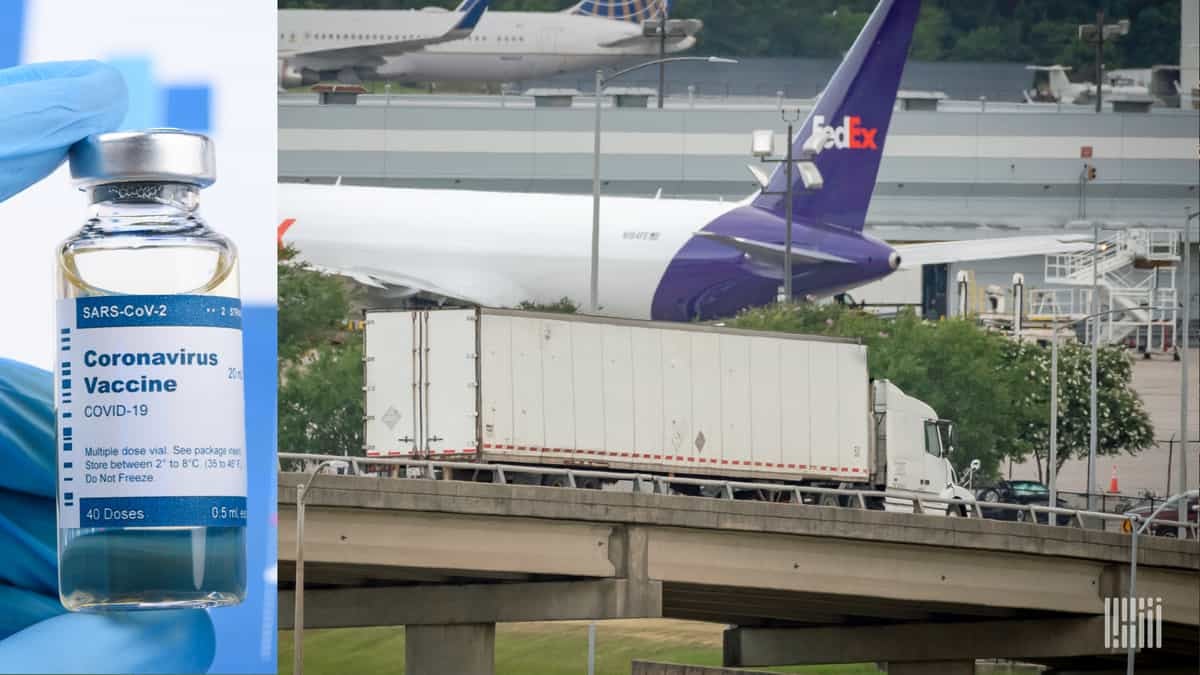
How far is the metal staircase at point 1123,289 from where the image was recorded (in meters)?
97.8

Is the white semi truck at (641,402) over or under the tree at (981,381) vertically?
over

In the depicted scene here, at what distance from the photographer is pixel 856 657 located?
46.2 metres

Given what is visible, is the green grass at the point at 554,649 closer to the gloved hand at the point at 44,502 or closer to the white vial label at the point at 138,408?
the gloved hand at the point at 44,502

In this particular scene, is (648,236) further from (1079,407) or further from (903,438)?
(903,438)

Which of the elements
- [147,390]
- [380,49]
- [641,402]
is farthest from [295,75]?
[147,390]

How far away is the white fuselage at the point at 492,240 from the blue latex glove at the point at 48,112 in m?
62.6

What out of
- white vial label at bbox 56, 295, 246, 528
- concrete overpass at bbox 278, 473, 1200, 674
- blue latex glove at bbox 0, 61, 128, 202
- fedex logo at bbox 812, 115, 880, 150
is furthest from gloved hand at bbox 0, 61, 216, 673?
fedex logo at bbox 812, 115, 880, 150

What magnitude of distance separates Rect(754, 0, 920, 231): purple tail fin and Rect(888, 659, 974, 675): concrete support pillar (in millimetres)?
23229

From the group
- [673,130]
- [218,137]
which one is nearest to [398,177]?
[673,130]

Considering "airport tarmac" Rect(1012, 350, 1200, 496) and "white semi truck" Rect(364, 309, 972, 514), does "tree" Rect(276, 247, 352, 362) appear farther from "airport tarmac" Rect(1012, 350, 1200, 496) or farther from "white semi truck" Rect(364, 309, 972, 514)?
"white semi truck" Rect(364, 309, 972, 514)

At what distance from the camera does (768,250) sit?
221ft

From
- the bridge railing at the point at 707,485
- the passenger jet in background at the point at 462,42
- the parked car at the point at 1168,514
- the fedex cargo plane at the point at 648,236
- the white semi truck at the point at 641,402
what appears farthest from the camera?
the passenger jet in background at the point at 462,42

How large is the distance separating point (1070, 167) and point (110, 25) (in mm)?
114716

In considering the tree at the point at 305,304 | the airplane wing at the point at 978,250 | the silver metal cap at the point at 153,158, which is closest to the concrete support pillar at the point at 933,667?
the tree at the point at 305,304
